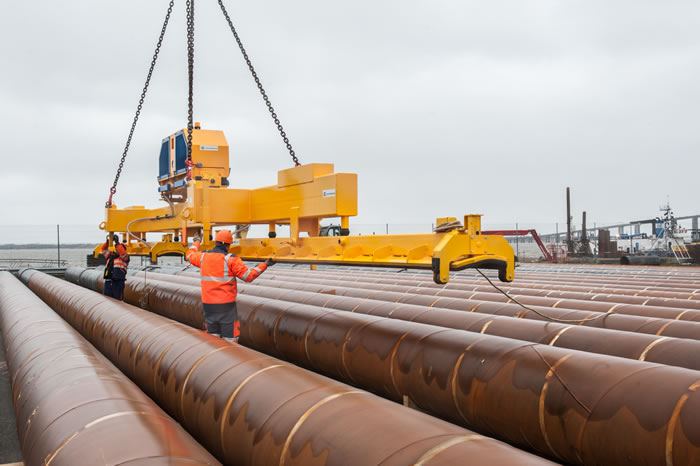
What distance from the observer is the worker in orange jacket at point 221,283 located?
261 inches

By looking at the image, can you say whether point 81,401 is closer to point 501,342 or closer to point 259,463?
point 259,463

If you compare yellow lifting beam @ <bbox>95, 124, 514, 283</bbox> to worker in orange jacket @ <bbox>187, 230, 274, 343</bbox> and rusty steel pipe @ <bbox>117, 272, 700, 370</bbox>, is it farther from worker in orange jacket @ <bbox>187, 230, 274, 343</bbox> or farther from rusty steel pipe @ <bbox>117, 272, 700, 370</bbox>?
rusty steel pipe @ <bbox>117, 272, 700, 370</bbox>

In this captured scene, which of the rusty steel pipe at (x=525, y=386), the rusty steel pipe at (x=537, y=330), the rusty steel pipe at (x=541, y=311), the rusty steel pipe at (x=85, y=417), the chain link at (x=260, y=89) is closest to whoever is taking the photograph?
the rusty steel pipe at (x=85, y=417)

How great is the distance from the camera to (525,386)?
409cm

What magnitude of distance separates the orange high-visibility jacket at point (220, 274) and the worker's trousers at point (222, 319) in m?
0.07

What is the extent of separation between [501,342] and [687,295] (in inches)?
246

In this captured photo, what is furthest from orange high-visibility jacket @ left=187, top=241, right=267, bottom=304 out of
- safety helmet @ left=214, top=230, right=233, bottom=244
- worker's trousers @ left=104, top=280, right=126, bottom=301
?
worker's trousers @ left=104, top=280, right=126, bottom=301

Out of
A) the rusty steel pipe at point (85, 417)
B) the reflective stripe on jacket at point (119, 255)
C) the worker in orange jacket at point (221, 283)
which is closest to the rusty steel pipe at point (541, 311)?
the reflective stripe on jacket at point (119, 255)

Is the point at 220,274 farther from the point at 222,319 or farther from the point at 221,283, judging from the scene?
the point at 222,319

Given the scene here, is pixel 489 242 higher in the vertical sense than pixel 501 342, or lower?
higher

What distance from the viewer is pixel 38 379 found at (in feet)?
15.6

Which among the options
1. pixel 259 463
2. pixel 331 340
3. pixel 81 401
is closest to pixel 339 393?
pixel 259 463

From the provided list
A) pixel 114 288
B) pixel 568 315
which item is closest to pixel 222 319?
pixel 568 315

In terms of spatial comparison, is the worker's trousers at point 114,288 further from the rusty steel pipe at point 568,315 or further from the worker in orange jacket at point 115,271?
the rusty steel pipe at point 568,315
